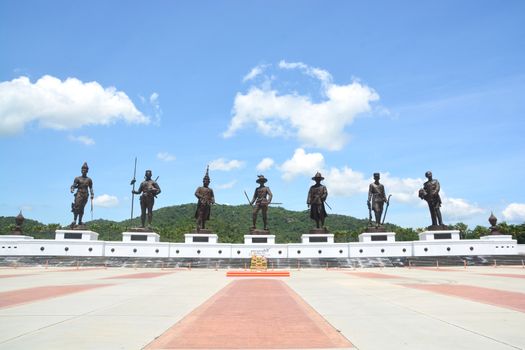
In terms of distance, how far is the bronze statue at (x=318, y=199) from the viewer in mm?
34625

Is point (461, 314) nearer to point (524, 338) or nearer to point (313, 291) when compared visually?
point (524, 338)

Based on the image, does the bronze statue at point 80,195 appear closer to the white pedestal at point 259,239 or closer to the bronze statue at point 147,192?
the bronze statue at point 147,192

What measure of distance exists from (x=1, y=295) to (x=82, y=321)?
5.89 meters

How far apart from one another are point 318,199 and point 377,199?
16.8ft

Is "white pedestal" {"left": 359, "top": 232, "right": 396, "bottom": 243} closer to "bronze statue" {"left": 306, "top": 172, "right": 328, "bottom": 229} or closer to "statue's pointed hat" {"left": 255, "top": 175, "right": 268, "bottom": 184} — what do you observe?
"bronze statue" {"left": 306, "top": 172, "right": 328, "bottom": 229}

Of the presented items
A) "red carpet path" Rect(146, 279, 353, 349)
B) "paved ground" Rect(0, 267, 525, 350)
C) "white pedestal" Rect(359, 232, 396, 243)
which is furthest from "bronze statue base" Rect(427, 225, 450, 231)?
"red carpet path" Rect(146, 279, 353, 349)

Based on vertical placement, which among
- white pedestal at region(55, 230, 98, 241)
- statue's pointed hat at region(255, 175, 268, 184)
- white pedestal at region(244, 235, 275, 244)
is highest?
statue's pointed hat at region(255, 175, 268, 184)

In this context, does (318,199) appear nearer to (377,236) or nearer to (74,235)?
(377,236)

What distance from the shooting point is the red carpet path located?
584 cm

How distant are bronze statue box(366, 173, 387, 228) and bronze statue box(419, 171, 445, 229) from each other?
11.1ft

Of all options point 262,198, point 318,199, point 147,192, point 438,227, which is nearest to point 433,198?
point 438,227

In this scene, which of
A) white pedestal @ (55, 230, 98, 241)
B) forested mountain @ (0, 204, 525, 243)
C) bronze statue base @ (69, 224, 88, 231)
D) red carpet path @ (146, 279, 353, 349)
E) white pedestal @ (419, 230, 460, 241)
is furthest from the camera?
forested mountain @ (0, 204, 525, 243)

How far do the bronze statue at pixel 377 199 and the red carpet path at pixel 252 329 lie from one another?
84.7ft

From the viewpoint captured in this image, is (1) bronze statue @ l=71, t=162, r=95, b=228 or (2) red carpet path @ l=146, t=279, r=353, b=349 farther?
(1) bronze statue @ l=71, t=162, r=95, b=228
